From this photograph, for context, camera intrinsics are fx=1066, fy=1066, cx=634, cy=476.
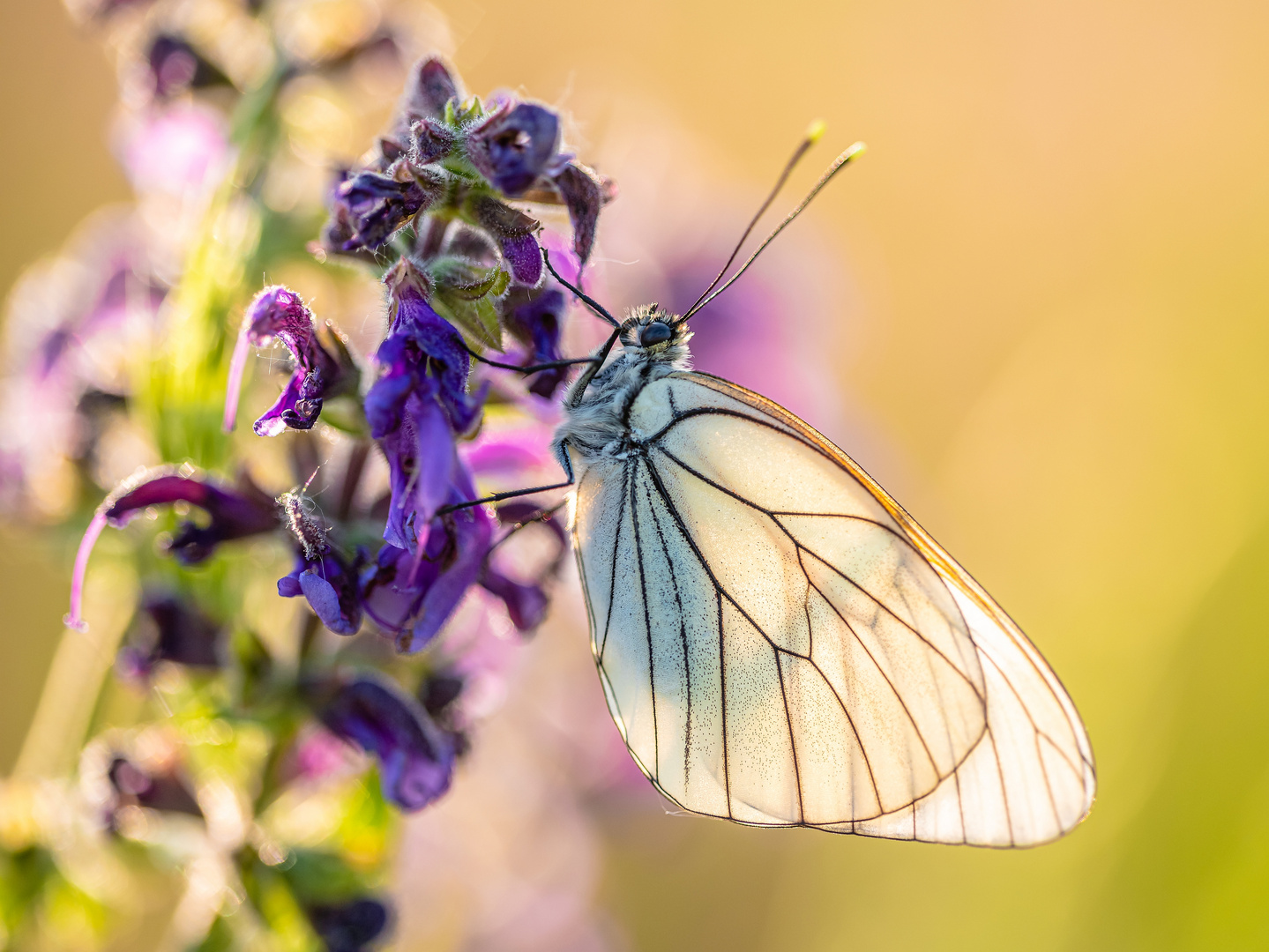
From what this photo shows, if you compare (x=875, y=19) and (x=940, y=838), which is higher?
(x=875, y=19)

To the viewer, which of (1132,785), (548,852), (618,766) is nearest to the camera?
(1132,785)

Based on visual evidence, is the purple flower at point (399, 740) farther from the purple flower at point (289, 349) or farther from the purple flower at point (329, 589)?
the purple flower at point (289, 349)

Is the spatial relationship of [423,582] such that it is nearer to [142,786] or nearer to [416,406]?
[416,406]

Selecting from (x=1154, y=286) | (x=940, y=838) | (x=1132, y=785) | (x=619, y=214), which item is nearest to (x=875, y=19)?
(x=1154, y=286)

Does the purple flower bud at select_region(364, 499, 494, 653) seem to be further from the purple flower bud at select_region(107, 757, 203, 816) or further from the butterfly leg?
the purple flower bud at select_region(107, 757, 203, 816)

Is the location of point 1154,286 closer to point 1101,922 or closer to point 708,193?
point 708,193

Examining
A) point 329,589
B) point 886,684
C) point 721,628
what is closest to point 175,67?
point 329,589

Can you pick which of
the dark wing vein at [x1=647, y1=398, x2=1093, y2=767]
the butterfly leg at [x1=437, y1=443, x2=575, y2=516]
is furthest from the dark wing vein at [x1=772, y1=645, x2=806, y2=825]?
the butterfly leg at [x1=437, y1=443, x2=575, y2=516]
